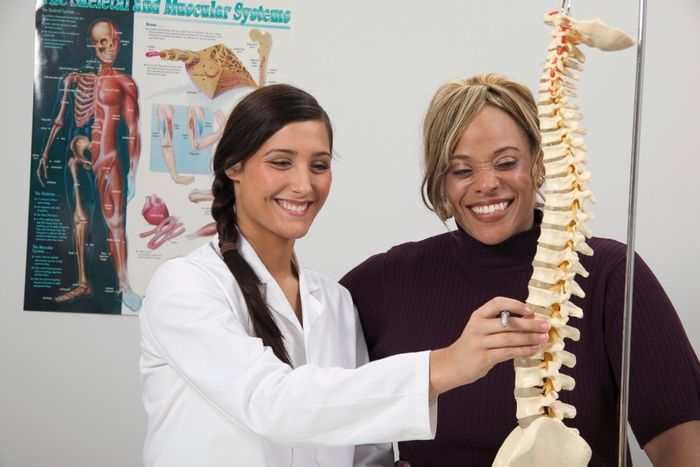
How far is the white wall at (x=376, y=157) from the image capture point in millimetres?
2432

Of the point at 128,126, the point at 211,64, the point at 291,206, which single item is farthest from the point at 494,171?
the point at 128,126

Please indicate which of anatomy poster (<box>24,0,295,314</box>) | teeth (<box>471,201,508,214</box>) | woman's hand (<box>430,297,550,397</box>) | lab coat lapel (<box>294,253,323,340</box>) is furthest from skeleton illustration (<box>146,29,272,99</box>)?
woman's hand (<box>430,297,550,397</box>)

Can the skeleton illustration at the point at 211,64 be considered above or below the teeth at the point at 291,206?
above

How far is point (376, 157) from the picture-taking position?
2486 millimetres

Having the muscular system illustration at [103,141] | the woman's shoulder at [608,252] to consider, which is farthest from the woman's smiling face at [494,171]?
the muscular system illustration at [103,141]

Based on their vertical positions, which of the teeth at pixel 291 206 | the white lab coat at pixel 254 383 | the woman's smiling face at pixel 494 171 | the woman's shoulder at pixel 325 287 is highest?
the woman's smiling face at pixel 494 171

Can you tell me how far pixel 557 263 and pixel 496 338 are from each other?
13cm

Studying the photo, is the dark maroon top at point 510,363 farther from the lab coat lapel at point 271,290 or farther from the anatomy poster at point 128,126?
the anatomy poster at point 128,126

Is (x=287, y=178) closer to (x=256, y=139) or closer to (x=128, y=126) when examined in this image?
(x=256, y=139)

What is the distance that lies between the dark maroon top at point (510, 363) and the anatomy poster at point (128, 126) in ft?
3.25

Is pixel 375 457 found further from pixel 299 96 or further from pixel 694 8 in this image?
pixel 694 8

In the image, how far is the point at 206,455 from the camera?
51.0 inches

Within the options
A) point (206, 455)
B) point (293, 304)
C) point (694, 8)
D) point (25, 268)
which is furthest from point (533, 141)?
point (25, 268)

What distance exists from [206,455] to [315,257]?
1.23m
